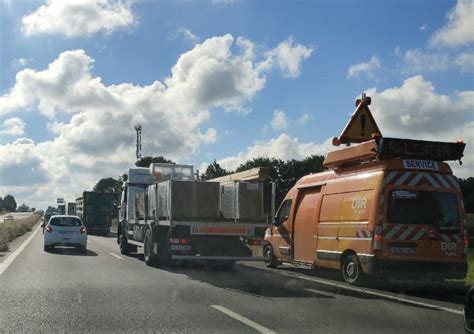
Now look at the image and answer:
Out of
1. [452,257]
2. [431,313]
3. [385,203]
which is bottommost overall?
[431,313]

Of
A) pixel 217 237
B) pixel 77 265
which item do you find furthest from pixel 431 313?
pixel 77 265

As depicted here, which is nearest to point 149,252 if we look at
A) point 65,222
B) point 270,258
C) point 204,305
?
point 270,258

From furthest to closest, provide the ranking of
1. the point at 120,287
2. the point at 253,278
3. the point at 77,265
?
the point at 77,265 → the point at 253,278 → the point at 120,287

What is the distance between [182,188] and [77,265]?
3772 millimetres

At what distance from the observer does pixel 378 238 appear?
37.3 feet

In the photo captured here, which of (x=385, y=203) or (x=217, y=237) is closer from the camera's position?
(x=385, y=203)

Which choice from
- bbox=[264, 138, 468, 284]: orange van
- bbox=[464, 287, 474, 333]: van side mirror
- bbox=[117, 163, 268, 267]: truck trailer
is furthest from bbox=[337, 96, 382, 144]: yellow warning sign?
bbox=[464, 287, 474, 333]: van side mirror

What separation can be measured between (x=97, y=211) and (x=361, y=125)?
3268 centimetres

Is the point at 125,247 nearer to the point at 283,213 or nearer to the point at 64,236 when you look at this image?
the point at 64,236

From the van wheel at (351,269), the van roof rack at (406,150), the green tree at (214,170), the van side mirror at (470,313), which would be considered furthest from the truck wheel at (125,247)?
the green tree at (214,170)

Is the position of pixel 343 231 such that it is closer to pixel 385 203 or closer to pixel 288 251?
pixel 385 203

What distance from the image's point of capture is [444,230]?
1166cm

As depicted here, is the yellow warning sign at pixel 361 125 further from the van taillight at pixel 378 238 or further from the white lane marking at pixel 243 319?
the white lane marking at pixel 243 319

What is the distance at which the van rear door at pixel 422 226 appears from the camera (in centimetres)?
1141
